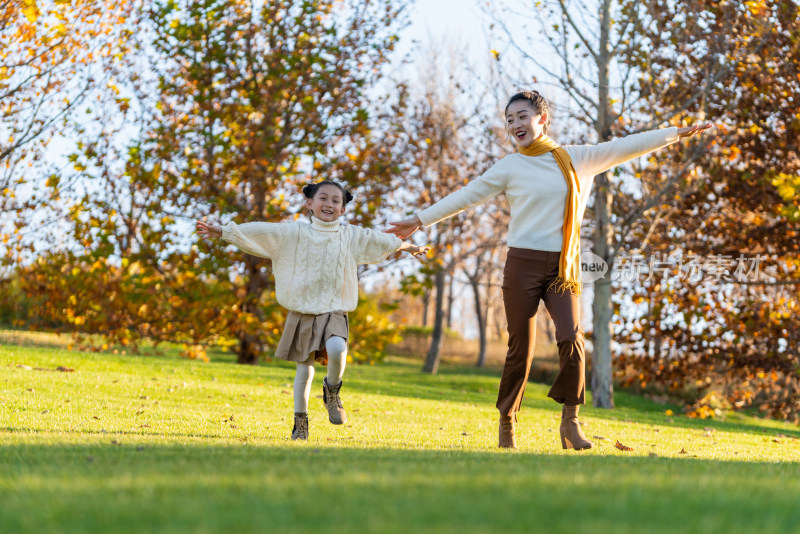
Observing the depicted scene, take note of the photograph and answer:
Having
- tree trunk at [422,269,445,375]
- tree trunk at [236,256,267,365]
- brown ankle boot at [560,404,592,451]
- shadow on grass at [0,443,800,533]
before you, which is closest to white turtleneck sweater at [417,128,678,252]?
brown ankle boot at [560,404,592,451]

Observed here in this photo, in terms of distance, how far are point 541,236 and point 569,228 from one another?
0.64ft

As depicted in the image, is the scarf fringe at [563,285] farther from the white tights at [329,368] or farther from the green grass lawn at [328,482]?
the white tights at [329,368]

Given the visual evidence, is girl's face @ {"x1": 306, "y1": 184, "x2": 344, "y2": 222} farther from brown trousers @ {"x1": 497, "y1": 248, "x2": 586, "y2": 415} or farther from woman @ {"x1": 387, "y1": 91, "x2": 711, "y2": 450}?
brown trousers @ {"x1": 497, "y1": 248, "x2": 586, "y2": 415}

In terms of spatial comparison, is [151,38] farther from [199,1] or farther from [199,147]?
[199,147]

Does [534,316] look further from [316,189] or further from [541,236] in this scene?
A: [316,189]

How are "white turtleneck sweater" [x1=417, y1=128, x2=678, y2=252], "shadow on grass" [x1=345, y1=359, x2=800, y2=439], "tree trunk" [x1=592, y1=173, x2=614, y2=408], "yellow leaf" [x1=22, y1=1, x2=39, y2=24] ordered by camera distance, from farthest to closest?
1. "tree trunk" [x1=592, y1=173, x2=614, y2=408]
2. "yellow leaf" [x1=22, y1=1, x2=39, y2=24]
3. "shadow on grass" [x1=345, y1=359, x2=800, y2=439]
4. "white turtleneck sweater" [x1=417, y1=128, x2=678, y2=252]

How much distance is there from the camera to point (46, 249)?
19.0m

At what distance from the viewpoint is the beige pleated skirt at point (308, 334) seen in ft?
20.5

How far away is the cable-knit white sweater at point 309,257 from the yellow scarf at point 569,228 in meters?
1.51

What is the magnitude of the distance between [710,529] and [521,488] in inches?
30.3

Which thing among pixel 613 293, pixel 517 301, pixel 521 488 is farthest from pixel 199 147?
pixel 521 488

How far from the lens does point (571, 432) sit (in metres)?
5.91

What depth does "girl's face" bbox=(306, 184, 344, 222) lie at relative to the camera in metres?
6.43

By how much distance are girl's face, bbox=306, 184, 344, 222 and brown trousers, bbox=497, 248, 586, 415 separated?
1387mm
